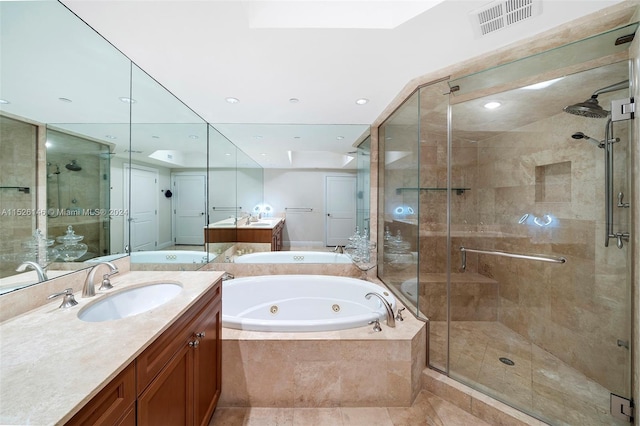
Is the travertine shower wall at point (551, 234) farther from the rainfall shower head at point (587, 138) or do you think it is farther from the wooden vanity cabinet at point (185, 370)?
the wooden vanity cabinet at point (185, 370)

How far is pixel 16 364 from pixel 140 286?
722 mm

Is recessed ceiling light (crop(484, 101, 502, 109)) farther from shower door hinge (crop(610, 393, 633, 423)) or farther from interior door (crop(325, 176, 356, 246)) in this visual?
shower door hinge (crop(610, 393, 633, 423))

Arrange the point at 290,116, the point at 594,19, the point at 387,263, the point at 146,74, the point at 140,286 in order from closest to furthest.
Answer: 1. the point at 594,19
2. the point at 140,286
3. the point at 146,74
4. the point at 290,116
5. the point at 387,263

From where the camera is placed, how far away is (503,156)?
8.28 ft

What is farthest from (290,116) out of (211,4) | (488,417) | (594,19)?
(488,417)

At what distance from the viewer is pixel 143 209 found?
1.89 metres

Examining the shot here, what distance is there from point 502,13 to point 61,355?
220 cm

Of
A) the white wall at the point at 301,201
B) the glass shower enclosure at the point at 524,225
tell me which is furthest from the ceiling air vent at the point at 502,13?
the white wall at the point at 301,201

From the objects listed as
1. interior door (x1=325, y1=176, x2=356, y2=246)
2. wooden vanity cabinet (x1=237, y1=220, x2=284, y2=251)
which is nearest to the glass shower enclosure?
interior door (x1=325, y1=176, x2=356, y2=246)

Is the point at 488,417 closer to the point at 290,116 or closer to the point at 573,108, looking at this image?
the point at 573,108

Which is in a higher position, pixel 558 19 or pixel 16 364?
pixel 558 19

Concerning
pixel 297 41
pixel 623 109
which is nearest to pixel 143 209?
pixel 297 41

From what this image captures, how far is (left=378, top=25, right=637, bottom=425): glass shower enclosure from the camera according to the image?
4.95ft

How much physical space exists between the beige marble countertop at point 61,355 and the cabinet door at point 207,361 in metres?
0.25
